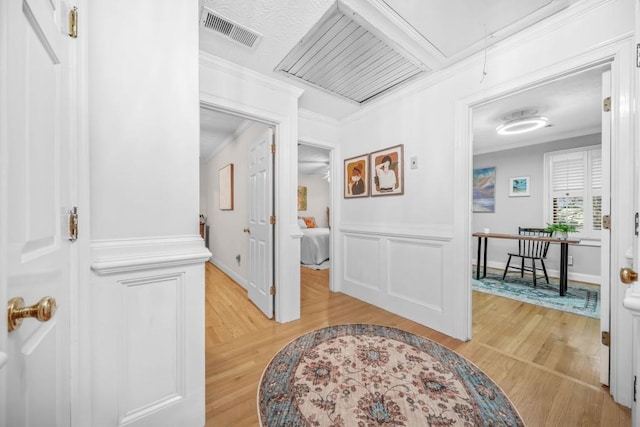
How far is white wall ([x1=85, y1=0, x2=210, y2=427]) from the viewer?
38.2 inches

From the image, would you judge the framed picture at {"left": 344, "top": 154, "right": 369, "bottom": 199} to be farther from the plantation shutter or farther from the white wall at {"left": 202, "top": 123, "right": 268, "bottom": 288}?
the plantation shutter

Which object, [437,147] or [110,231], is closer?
[110,231]

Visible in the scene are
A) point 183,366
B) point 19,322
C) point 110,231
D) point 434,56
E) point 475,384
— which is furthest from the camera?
point 434,56

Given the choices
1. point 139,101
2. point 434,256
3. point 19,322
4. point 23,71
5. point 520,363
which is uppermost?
point 139,101

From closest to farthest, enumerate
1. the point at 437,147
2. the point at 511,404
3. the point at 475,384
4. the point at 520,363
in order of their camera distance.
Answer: the point at 511,404 < the point at 475,384 < the point at 520,363 < the point at 437,147

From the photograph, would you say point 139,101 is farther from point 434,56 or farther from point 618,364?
point 618,364

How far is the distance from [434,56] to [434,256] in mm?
1755

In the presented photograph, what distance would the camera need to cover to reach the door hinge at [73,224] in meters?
0.86

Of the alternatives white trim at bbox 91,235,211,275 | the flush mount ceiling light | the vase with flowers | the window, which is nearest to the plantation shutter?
the window

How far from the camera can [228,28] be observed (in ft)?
5.66

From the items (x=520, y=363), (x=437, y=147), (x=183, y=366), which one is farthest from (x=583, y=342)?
(x=183, y=366)

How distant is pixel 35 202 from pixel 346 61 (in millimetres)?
2165

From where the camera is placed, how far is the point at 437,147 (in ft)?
7.57

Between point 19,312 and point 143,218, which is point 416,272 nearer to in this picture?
point 143,218
